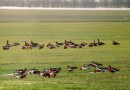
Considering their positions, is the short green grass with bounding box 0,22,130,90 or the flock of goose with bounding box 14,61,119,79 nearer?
the short green grass with bounding box 0,22,130,90

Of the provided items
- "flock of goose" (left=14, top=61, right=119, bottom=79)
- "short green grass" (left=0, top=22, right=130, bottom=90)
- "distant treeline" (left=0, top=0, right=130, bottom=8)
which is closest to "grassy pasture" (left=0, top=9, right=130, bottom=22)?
"distant treeline" (left=0, top=0, right=130, bottom=8)

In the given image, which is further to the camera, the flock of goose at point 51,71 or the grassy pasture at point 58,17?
the grassy pasture at point 58,17

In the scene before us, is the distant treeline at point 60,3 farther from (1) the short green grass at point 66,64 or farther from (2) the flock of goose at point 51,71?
(2) the flock of goose at point 51,71

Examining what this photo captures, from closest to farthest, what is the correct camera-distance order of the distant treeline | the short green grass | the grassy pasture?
the short green grass, the grassy pasture, the distant treeline

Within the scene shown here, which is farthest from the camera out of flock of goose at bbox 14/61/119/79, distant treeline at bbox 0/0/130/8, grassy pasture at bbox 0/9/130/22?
distant treeline at bbox 0/0/130/8

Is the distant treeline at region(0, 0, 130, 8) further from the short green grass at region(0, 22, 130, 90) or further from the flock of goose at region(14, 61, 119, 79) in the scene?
the flock of goose at region(14, 61, 119, 79)

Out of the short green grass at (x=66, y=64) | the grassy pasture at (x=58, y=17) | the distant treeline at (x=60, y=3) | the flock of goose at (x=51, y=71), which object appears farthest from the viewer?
the distant treeline at (x=60, y=3)

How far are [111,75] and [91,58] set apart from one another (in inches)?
270

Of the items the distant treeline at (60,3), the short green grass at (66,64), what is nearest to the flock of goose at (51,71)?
the short green grass at (66,64)

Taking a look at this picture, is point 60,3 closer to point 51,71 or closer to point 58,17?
point 58,17

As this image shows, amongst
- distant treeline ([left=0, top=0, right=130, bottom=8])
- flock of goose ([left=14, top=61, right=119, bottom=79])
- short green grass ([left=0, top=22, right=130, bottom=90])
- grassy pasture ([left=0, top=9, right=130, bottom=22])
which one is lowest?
short green grass ([left=0, top=22, right=130, bottom=90])

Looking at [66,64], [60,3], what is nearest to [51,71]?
[66,64]

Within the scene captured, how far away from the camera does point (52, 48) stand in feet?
112

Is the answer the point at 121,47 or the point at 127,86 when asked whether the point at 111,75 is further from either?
the point at 121,47
